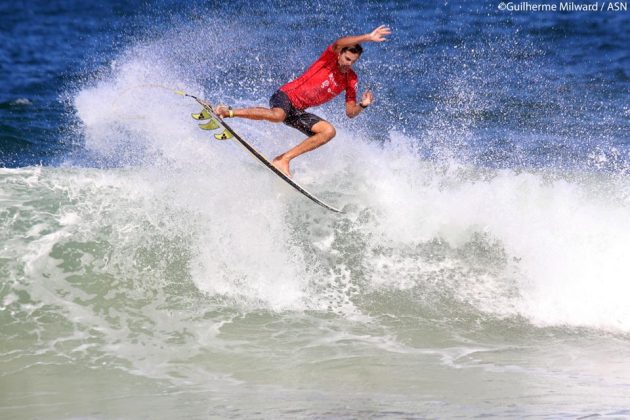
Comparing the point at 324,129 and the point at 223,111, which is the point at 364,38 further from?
the point at 223,111

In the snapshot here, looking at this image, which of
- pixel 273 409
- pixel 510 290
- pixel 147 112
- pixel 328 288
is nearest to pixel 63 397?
pixel 273 409

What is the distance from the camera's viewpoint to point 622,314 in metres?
8.43

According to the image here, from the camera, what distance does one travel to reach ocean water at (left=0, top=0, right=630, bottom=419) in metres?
6.62

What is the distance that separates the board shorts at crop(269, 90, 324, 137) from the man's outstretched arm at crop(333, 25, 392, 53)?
0.72 m

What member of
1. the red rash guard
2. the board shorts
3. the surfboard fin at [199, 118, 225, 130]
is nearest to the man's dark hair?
the red rash guard

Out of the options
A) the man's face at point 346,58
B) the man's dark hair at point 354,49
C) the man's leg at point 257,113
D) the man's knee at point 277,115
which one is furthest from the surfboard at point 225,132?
the man's dark hair at point 354,49

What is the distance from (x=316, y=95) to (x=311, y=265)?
1893 millimetres

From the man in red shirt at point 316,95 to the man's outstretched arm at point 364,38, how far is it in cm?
1

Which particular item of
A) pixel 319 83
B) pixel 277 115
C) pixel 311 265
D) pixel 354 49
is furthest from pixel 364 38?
pixel 311 265

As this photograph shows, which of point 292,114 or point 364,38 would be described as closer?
point 364,38

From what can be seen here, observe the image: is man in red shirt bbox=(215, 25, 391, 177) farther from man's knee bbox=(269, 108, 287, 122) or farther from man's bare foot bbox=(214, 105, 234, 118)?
man's bare foot bbox=(214, 105, 234, 118)

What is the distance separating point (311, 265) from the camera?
929cm

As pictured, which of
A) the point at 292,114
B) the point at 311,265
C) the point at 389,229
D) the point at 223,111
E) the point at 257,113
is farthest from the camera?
the point at 389,229

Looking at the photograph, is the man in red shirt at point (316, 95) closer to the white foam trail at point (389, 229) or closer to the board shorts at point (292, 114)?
the board shorts at point (292, 114)
